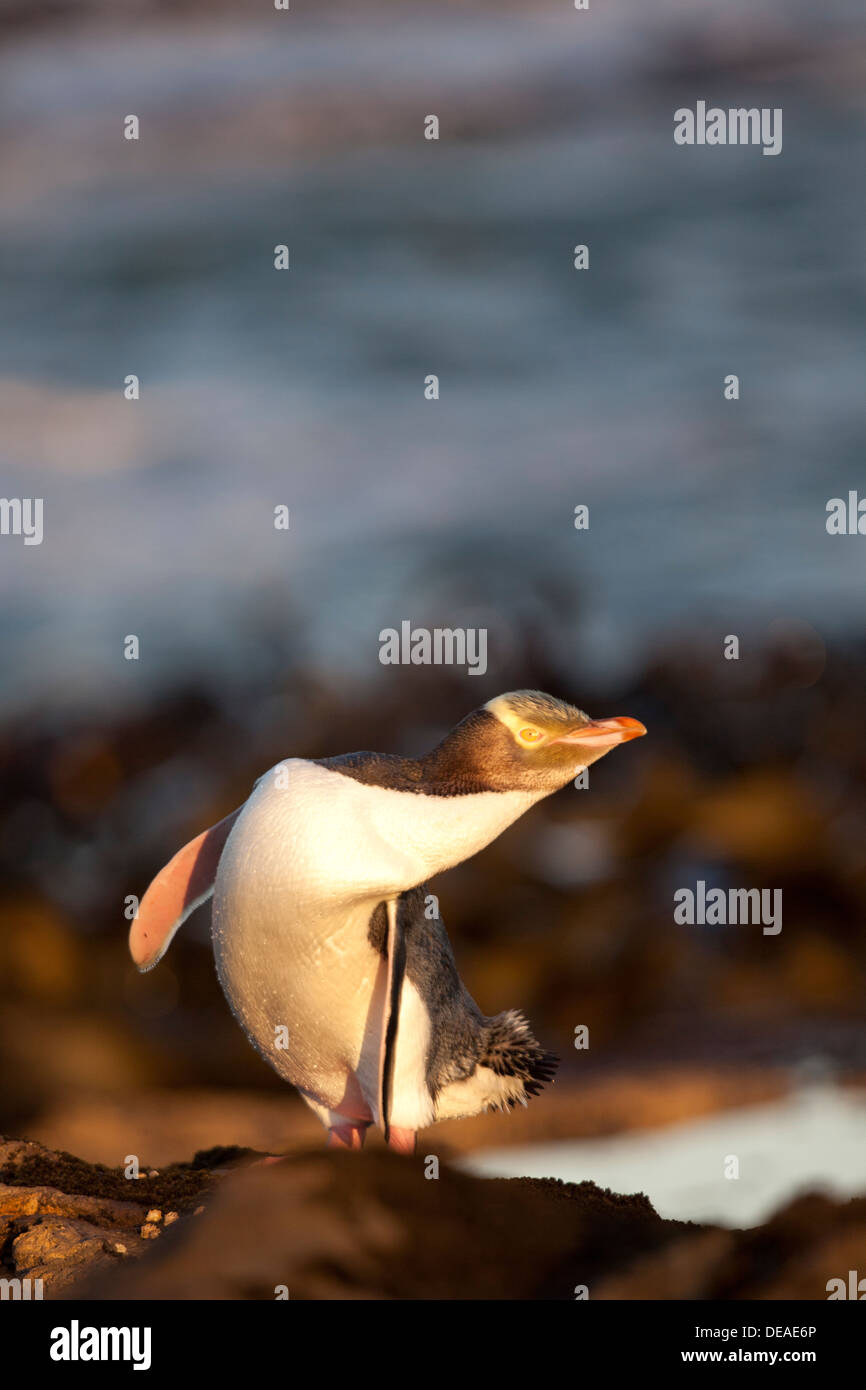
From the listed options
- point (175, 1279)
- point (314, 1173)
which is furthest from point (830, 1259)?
point (175, 1279)

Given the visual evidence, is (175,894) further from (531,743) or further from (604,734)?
(604,734)

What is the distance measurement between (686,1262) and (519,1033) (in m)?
0.85

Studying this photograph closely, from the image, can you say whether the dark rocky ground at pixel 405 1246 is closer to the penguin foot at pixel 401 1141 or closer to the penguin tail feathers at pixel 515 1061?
the penguin foot at pixel 401 1141

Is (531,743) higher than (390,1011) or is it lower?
A: higher

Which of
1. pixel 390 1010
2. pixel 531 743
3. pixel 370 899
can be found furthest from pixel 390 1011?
pixel 531 743

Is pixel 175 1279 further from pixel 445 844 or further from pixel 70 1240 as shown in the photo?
pixel 445 844

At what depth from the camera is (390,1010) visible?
8.48 feet

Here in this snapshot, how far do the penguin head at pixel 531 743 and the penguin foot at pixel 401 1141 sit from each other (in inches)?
27.4

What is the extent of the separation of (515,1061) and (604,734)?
779 millimetres

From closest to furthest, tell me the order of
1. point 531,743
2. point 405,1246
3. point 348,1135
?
1. point 405,1246
2. point 531,743
3. point 348,1135

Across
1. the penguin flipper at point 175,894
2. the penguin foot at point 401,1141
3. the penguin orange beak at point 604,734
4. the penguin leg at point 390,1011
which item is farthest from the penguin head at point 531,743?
the penguin foot at point 401,1141

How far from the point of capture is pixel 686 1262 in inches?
83.1

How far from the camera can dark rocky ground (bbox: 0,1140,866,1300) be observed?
200cm
